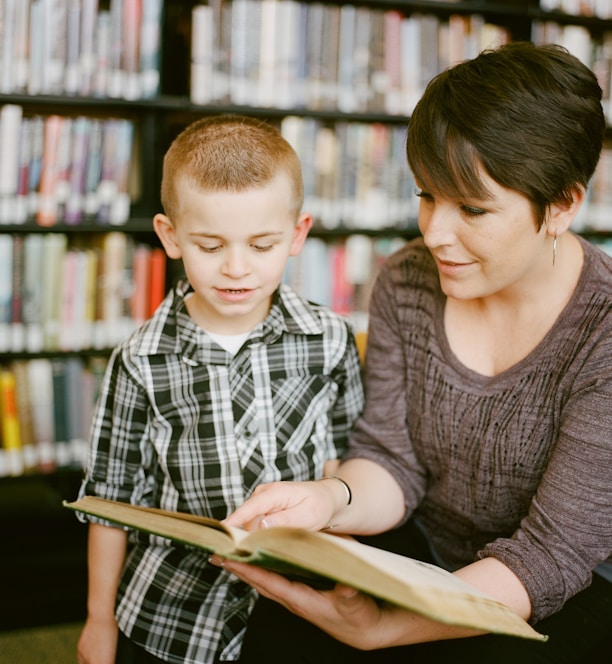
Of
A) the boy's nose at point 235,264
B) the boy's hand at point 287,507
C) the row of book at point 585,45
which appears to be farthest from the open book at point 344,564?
the row of book at point 585,45

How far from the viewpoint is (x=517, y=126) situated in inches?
38.3

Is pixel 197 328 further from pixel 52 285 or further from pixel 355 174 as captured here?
pixel 355 174

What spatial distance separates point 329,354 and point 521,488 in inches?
14.4

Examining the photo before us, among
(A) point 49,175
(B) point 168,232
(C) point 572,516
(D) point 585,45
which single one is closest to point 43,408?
(A) point 49,175

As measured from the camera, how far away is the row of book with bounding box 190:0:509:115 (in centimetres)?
205

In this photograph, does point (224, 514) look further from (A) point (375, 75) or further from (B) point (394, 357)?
(A) point (375, 75)

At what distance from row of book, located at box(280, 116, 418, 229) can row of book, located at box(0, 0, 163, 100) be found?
446 mm

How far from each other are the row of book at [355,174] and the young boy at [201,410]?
1.02 metres

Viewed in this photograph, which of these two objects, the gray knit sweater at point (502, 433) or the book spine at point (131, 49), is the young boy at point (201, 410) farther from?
the book spine at point (131, 49)

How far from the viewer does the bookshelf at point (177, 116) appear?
6.38 feet

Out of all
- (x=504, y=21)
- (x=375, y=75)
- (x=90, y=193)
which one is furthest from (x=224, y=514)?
(x=504, y=21)

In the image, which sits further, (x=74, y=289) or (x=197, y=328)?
(x=74, y=289)

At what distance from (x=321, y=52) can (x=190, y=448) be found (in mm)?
1439

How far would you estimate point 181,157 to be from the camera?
1.11m
